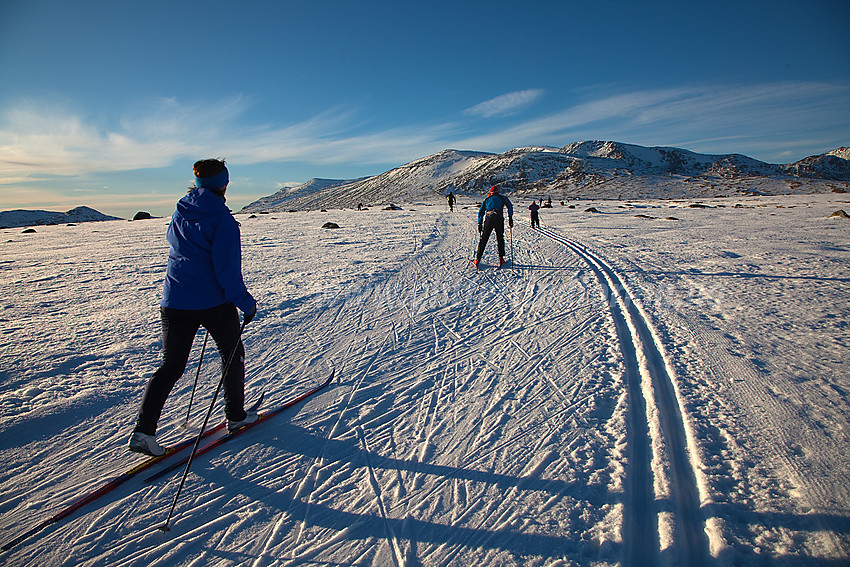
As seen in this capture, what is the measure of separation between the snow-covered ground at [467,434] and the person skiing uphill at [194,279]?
603 mm

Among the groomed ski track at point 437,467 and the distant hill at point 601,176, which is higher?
the distant hill at point 601,176

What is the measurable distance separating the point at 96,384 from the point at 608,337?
582 centimetres

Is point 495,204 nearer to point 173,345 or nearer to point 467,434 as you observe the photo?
point 467,434

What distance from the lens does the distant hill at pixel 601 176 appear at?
75.1 m

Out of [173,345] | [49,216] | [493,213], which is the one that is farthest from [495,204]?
[49,216]

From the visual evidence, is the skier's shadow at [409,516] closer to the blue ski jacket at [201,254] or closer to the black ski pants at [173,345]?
the black ski pants at [173,345]

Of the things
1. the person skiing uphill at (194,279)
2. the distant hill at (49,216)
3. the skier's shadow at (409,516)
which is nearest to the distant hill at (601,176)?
the distant hill at (49,216)

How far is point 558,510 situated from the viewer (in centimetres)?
228

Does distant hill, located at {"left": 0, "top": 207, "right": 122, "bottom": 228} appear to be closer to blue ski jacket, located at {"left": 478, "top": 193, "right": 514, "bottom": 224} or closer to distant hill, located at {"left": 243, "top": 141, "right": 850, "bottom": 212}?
distant hill, located at {"left": 243, "top": 141, "right": 850, "bottom": 212}

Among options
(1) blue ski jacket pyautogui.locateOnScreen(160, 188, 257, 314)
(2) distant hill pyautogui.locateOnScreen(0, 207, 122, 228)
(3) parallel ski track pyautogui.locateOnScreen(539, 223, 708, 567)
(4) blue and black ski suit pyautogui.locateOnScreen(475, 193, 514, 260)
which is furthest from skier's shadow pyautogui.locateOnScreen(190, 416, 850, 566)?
(2) distant hill pyautogui.locateOnScreen(0, 207, 122, 228)

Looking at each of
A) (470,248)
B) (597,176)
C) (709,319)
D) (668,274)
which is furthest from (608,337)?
(597,176)

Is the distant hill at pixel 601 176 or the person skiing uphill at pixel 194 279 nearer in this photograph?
the person skiing uphill at pixel 194 279

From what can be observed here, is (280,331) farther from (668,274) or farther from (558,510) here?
(668,274)

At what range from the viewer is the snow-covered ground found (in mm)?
2127
